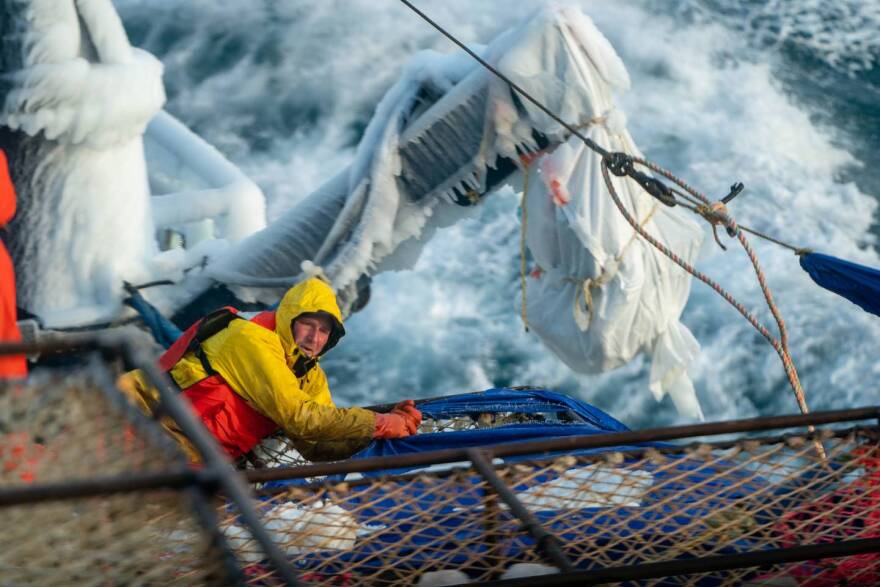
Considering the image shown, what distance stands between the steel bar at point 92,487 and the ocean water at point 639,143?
23.7ft

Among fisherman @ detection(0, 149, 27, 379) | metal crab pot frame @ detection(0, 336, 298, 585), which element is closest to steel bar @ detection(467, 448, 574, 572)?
metal crab pot frame @ detection(0, 336, 298, 585)

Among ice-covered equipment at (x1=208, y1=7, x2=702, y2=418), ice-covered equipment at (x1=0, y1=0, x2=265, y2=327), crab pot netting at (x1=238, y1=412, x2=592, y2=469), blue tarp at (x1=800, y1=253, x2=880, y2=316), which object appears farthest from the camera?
ice-covered equipment at (x1=0, y1=0, x2=265, y2=327)

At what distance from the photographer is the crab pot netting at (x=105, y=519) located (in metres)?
1.70

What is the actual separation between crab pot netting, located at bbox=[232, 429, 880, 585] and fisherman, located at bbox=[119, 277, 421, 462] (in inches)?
28.6

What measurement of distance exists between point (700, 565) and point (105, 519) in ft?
3.15

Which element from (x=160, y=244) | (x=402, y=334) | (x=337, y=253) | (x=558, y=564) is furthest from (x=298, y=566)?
(x=402, y=334)

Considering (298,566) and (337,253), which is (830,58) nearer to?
(337,253)

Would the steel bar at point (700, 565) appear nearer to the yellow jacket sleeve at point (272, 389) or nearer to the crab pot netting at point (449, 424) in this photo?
the yellow jacket sleeve at point (272, 389)

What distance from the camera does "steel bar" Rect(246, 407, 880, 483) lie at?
2.42m

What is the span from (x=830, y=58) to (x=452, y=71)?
256 inches

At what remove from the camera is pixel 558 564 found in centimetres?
217

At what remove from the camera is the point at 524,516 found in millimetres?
2318

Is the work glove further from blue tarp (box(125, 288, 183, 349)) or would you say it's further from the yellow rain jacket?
blue tarp (box(125, 288, 183, 349))

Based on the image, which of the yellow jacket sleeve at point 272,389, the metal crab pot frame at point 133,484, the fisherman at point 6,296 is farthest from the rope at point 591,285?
the metal crab pot frame at point 133,484
